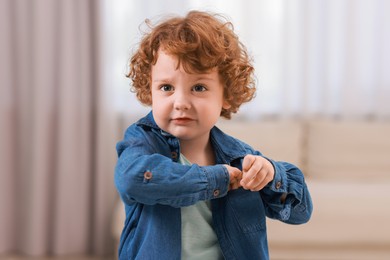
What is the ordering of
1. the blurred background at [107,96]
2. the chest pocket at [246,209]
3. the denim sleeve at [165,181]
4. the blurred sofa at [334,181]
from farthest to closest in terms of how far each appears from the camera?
the blurred background at [107,96] → the blurred sofa at [334,181] → the chest pocket at [246,209] → the denim sleeve at [165,181]

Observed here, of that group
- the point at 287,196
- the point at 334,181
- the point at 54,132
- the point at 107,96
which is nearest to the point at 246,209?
the point at 287,196

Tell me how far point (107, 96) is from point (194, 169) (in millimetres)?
2081

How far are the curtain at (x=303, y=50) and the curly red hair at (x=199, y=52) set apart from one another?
188cm

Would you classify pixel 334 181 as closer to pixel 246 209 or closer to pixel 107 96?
pixel 107 96

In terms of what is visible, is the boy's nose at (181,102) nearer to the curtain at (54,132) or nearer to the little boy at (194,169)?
the little boy at (194,169)

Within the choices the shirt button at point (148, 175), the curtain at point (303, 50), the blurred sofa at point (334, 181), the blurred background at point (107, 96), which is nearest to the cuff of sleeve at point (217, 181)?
the shirt button at point (148, 175)

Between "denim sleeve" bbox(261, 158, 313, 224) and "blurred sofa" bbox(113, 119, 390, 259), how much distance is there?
1.32 metres

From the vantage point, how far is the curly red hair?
1.07 meters

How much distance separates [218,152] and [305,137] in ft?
6.44

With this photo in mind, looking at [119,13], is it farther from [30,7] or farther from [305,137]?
[305,137]

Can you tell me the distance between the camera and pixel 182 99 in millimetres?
1062

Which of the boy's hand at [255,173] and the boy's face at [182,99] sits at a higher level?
the boy's face at [182,99]

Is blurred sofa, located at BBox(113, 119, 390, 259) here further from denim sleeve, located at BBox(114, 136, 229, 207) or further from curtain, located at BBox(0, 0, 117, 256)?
denim sleeve, located at BBox(114, 136, 229, 207)

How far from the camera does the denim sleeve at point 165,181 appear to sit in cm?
101
